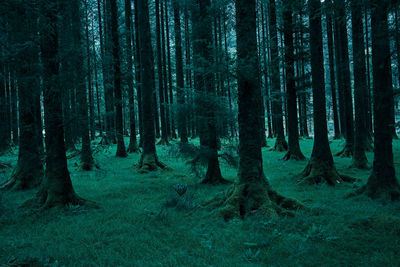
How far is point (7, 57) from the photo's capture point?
409cm

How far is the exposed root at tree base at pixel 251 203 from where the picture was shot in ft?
19.5

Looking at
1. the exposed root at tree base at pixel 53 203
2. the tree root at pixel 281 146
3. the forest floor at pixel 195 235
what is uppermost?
the tree root at pixel 281 146

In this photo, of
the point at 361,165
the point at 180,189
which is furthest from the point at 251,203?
the point at 361,165

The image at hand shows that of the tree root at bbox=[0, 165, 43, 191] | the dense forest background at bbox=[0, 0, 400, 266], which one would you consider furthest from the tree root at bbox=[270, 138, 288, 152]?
the tree root at bbox=[0, 165, 43, 191]

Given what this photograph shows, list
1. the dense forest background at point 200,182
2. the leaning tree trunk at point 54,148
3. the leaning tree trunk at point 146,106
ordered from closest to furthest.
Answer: the dense forest background at point 200,182 < the leaning tree trunk at point 54,148 < the leaning tree trunk at point 146,106

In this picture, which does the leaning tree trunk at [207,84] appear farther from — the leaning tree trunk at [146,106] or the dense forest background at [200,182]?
the leaning tree trunk at [146,106]

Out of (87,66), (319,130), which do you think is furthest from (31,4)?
(319,130)

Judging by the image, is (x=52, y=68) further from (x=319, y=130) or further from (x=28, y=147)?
(x=319, y=130)

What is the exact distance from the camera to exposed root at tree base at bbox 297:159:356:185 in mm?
9422

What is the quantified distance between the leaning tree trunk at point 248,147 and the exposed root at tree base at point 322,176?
11.8 feet

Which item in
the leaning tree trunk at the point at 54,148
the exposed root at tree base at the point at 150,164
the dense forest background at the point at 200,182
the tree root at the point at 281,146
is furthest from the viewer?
the tree root at the point at 281,146

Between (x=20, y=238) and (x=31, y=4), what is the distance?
411cm

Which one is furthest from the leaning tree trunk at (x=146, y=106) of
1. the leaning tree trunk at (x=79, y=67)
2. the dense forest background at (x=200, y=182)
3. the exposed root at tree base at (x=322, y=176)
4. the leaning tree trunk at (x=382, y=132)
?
the leaning tree trunk at (x=382, y=132)

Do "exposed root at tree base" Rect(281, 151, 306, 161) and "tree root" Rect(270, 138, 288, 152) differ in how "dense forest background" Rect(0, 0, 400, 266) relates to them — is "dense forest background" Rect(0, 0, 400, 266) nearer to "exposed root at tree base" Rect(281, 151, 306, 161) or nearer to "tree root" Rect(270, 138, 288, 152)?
"exposed root at tree base" Rect(281, 151, 306, 161)
